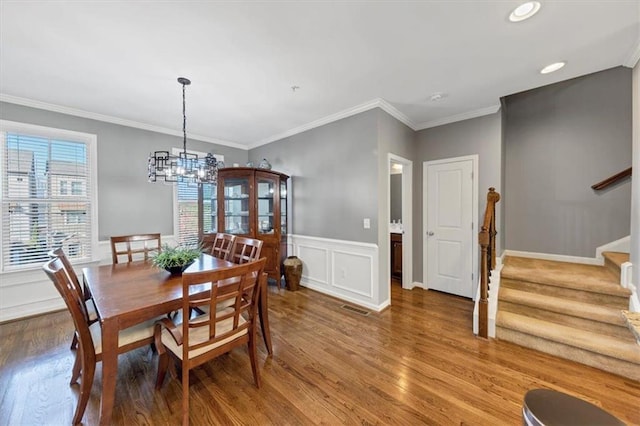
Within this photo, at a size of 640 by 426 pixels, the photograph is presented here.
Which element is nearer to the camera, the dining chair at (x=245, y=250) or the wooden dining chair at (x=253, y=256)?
the wooden dining chair at (x=253, y=256)

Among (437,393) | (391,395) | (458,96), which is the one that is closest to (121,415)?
(391,395)

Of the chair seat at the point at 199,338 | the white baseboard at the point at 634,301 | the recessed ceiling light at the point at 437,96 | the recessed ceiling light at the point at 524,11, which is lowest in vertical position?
the chair seat at the point at 199,338

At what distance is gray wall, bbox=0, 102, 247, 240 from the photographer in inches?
134

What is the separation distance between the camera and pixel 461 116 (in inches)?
135

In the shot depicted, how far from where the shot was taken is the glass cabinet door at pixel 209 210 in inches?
163

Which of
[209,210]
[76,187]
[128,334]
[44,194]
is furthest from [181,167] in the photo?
[44,194]

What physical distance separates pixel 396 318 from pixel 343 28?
297 cm

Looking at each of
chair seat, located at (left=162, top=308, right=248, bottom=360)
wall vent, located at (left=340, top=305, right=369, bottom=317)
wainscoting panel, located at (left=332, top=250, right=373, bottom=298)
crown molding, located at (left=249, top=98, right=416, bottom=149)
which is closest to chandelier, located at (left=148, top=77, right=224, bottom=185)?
chair seat, located at (left=162, top=308, right=248, bottom=360)

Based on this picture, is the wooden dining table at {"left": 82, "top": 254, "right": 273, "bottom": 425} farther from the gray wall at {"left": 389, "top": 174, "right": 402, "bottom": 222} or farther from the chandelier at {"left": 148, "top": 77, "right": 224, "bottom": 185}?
the gray wall at {"left": 389, "top": 174, "right": 402, "bottom": 222}

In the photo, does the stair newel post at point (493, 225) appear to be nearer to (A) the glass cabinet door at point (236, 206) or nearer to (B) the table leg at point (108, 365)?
(A) the glass cabinet door at point (236, 206)

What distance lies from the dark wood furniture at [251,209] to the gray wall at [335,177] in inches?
13.3

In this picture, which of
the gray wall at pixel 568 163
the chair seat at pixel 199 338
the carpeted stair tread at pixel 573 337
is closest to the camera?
the chair seat at pixel 199 338

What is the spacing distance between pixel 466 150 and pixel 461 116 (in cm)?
49

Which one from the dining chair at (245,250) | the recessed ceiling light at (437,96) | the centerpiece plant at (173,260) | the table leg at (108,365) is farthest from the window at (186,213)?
the recessed ceiling light at (437,96)
